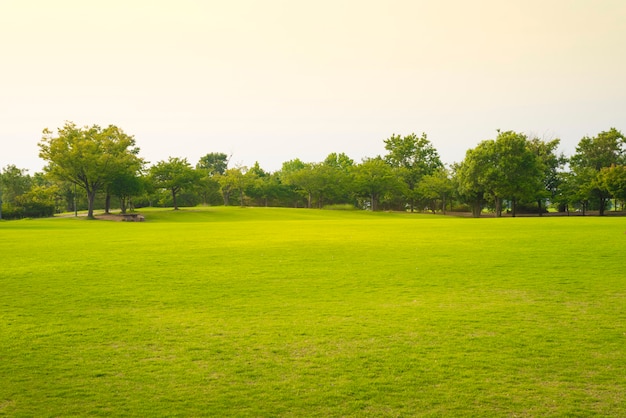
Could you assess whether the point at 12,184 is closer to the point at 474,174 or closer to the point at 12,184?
the point at 12,184

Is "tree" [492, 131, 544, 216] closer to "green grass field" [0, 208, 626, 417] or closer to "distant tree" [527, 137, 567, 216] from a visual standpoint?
"distant tree" [527, 137, 567, 216]

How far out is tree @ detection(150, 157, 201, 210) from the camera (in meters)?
80.0

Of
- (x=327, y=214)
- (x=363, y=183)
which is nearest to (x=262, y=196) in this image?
(x=363, y=183)

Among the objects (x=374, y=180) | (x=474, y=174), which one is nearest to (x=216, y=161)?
(x=374, y=180)

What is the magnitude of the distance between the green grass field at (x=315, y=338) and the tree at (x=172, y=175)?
2529 inches

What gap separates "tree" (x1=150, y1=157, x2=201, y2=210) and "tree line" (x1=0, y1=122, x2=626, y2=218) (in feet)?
0.57

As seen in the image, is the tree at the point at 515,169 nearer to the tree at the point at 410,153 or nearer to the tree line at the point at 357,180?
the tree line at the point at 357,180

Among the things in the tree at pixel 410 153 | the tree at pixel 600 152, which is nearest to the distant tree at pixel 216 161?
the tree at pixel 410 153

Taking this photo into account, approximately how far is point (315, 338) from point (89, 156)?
60.8 metres

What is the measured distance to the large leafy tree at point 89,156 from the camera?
6191 centimetres

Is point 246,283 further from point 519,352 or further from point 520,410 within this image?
point 520,410

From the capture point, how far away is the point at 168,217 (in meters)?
68.4

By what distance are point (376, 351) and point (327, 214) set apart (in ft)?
235

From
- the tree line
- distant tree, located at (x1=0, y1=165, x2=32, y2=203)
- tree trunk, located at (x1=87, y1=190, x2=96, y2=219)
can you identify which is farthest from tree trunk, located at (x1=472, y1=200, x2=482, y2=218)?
distant tree, located at (x1=0, y1=165, x2=32, y2=203)
